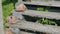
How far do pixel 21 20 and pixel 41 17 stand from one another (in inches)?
21.6

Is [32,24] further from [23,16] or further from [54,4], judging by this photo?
[54,4]

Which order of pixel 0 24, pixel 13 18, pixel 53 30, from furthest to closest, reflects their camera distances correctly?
1. pixel 13 18
2. pixel 53 30
3. pixel 0 24

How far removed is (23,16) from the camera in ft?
16.4

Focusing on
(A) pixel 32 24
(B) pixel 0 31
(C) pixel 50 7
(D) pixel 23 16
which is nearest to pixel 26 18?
(D) pixel 23 16

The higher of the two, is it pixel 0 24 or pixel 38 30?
pixel 0 24

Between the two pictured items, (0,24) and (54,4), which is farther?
(54,4)

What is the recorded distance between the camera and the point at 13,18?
15.3 feet

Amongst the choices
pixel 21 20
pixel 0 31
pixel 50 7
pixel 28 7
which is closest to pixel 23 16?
pixel 21 20

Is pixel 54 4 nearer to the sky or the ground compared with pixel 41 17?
nearer to the sky

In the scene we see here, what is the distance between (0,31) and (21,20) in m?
1.45

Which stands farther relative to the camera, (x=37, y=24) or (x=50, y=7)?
(x=50, y=7)

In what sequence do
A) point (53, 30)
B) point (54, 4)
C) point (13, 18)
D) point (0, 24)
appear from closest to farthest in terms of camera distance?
point (0, 24) < point (53, 30) < point (13, 18) < point (54, 4)

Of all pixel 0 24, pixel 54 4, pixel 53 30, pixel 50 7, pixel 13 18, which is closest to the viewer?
pixel 0 24

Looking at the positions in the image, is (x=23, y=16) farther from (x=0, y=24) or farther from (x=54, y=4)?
(x=0, y=24)
